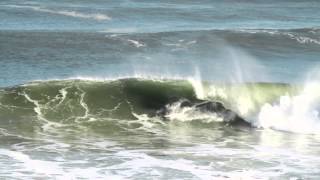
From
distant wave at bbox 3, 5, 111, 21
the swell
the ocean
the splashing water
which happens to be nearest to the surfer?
the ocean

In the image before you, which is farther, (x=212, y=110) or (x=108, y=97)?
(x=108, y=97)

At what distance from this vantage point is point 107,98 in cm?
1730

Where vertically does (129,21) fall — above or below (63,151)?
above

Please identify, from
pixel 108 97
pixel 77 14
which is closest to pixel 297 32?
pixel 77 14

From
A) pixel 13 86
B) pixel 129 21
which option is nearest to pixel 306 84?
pixel 13 86

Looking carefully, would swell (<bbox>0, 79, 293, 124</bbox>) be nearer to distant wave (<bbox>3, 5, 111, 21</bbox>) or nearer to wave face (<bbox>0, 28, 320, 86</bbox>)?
wave face (<bbox>0, 28, 320, 86</bbox>)

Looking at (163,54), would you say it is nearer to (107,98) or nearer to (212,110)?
(107,98)

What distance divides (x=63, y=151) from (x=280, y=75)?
10435 mm

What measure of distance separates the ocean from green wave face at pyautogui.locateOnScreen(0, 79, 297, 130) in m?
0.02

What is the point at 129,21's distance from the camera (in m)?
36.5

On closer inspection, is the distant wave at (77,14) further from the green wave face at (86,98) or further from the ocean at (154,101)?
the green wave face at (86,98)

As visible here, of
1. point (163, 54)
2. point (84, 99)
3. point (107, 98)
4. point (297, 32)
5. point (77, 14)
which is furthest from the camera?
point (77, 14)

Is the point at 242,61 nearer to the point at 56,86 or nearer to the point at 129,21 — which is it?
the point at 56,86

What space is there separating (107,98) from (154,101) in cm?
112
